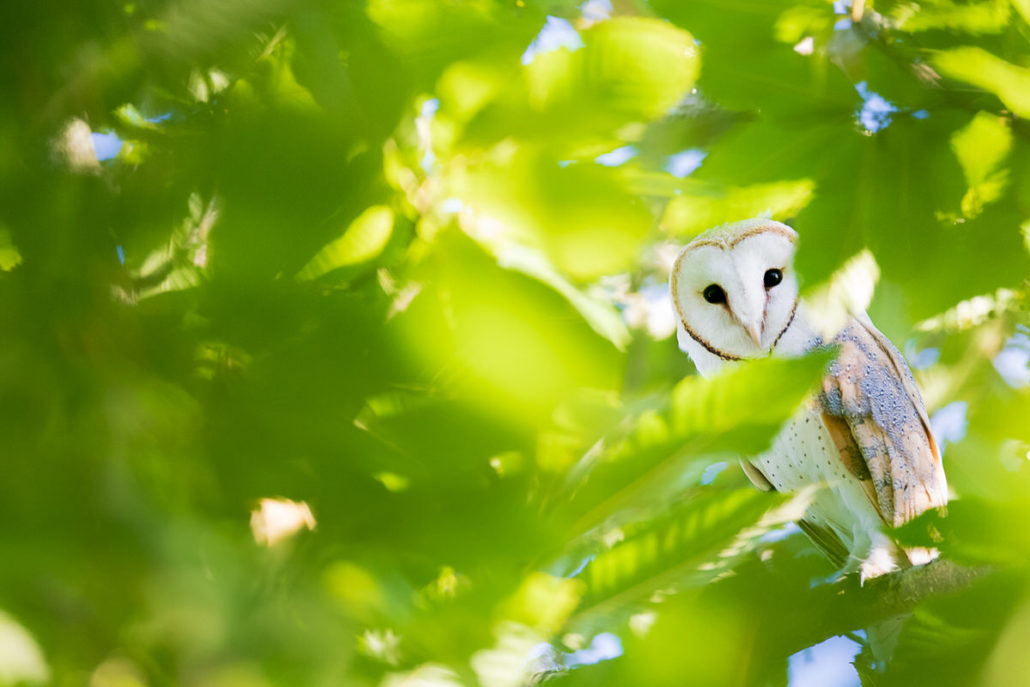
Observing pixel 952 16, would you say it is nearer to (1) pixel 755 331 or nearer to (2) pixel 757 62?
(2) pixel 757 62

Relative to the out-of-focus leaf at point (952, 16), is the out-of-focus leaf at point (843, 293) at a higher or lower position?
lower

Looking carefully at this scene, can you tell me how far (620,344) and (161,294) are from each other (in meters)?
0.19

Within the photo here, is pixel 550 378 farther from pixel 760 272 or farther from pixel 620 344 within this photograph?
pixel 760 272

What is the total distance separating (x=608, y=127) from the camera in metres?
0.38

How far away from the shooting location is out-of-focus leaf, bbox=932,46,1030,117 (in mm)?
741

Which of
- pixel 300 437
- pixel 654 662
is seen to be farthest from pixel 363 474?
pixel 654 662

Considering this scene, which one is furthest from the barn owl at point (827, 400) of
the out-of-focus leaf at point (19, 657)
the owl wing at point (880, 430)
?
the out-of-focus leaf at point (19, 657)

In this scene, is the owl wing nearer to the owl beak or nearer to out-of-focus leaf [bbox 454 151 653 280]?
the owl beak

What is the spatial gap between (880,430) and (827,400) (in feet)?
0.39

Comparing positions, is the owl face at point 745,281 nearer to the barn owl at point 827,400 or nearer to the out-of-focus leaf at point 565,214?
the barn owl at point 827,400

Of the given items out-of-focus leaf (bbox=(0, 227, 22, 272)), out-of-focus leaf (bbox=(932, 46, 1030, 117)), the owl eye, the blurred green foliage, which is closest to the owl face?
the owl eye

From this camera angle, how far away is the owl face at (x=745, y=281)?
1.85m

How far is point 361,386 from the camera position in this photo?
31 cm

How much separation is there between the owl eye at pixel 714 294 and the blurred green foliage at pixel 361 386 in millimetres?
1552
